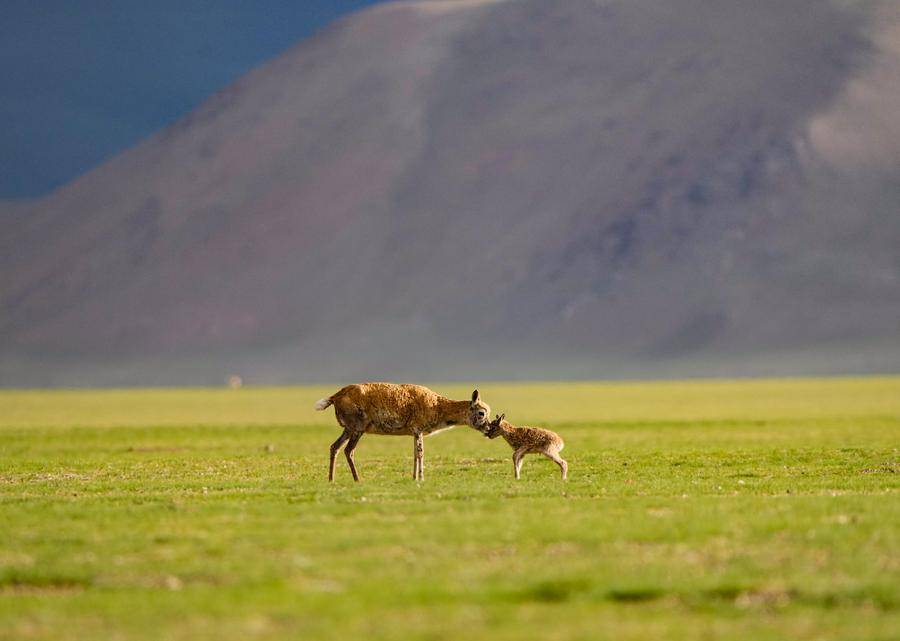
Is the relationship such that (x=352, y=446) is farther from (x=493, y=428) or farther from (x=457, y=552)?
(x=457, y=552)

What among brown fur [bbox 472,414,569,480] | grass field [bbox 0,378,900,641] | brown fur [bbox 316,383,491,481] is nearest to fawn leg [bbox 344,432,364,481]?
brown fur [bbox 316,383,491,481]

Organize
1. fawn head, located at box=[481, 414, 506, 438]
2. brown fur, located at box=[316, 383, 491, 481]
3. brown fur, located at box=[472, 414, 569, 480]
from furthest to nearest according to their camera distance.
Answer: brown fur, located at box=[472, 414, 569, 480], fawn head, located at box=[481, 414, 506, 438], brown fur, located at box=[316, 383, 491, 481]

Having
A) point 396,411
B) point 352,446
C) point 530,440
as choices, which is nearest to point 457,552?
point 396,411

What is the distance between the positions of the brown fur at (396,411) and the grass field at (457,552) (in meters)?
1.14

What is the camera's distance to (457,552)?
1731 centimetres

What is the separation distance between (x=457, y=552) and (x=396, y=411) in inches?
391

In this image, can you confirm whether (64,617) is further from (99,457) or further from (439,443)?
(439,443)

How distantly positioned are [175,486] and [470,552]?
1204 centimetres

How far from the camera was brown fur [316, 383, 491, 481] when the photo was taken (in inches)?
1067

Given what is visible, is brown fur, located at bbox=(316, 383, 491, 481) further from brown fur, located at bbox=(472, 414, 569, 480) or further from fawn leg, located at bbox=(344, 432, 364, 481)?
brown fur, located at bbox=(472, 414, 569, 480)

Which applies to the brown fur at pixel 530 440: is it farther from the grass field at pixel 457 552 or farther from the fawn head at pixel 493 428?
the grass field at pixel 457 552

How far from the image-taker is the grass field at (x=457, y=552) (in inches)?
541

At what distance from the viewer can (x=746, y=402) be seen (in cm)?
10094

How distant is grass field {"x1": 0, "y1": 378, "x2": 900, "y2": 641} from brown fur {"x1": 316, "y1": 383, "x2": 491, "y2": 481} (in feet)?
3.73
